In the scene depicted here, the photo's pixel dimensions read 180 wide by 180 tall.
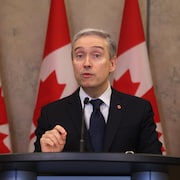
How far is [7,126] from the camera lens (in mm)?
3578

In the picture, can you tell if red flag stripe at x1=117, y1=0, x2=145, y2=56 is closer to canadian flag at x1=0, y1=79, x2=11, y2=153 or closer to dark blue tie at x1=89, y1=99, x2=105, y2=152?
canadian flag at x1=0, y1=79, x2=11, y2=153

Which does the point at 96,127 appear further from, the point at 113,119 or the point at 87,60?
the point at 87,60

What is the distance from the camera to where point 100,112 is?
7.89 feet

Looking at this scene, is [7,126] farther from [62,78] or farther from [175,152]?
[175,152]

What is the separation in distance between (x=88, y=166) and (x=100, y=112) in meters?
0.99

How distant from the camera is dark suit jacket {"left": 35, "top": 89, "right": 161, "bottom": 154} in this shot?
231cm

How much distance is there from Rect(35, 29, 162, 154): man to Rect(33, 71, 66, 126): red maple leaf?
39.6 inches

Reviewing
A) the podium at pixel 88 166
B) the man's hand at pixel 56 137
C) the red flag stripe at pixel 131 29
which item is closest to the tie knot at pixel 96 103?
the man's hand at pixel 56 137

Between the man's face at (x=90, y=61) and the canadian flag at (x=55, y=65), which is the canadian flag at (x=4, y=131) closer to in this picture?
the canadian flag at (x=55, y=65)

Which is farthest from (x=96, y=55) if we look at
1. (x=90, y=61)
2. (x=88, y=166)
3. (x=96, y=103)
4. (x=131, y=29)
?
(x=131, y=29)

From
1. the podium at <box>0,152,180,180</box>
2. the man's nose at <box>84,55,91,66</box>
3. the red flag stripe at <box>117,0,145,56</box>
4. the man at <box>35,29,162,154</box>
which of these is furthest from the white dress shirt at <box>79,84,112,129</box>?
the red flag stripe at <box>117,0,145,56</box>

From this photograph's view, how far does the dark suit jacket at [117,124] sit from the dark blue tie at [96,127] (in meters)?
0.03

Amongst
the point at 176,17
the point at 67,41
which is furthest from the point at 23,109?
the point at 176,17

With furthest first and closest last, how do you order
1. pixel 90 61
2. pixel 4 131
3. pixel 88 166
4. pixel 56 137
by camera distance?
pixel 4 131, pixel 90 61, pixel 56 137, pixel 88 166
